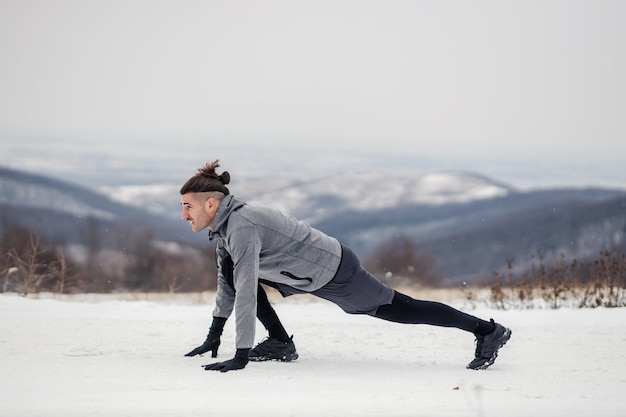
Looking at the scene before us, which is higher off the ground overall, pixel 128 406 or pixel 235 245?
pixel 235 245

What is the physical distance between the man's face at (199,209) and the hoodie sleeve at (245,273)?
18 cm

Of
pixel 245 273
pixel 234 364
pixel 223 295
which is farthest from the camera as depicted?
pixel 223 295

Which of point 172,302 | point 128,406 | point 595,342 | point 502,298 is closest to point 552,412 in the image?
point 128,406

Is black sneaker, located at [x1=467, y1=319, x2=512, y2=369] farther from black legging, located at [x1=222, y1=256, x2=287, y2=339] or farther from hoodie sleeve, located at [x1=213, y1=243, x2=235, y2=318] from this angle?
hoodie sleeve, located at [x1=213, y1=243, x2=235, y2=318]

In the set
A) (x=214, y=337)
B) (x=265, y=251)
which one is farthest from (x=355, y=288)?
(x=214, y=337)

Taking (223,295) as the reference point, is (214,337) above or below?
below

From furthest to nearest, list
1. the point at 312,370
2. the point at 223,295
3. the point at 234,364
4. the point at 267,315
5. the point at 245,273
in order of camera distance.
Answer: the point at 267,315 < the point at 223,295 < the point at 312,370 < the point at 234,364 < the point at 245,273

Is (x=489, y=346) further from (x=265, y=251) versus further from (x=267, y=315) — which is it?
(x=265, y=251)

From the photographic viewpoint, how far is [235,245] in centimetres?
469

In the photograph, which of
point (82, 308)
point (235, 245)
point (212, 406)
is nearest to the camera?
point (212, 406)

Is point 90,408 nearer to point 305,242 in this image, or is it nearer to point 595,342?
point 305,242

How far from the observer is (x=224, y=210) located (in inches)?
186

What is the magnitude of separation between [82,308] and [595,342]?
4.06 m

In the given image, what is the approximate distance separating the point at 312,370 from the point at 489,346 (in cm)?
99
